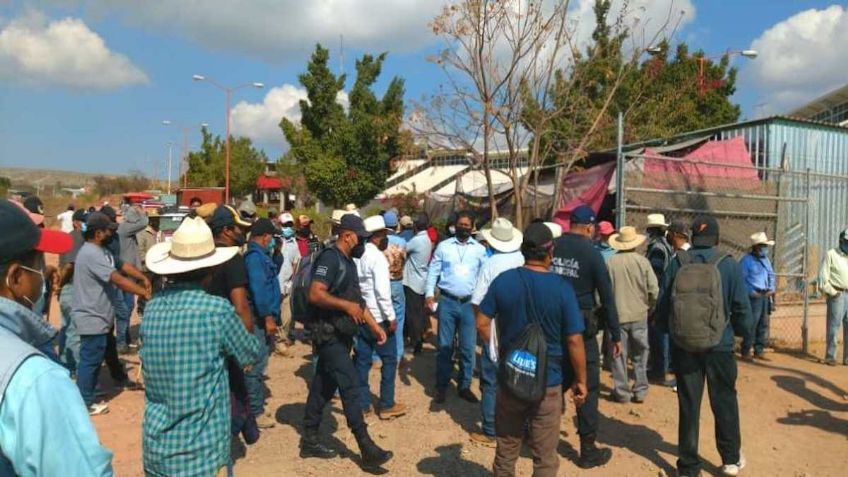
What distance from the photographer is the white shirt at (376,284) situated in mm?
5691

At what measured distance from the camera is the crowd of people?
1716 millimetres

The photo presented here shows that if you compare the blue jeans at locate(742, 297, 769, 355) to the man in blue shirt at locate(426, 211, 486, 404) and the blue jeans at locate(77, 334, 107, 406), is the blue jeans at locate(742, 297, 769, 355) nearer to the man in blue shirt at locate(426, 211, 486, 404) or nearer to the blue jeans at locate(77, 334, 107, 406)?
the man in blue shirt at locate(426, 211, 486, 404)

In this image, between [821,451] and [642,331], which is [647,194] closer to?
[642,331]

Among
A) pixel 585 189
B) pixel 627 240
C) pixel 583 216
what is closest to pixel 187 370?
pixel 583 216

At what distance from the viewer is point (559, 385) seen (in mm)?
3811

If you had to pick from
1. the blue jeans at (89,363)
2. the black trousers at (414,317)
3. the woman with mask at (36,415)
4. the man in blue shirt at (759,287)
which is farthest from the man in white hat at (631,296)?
the woman with mask at (36,415)

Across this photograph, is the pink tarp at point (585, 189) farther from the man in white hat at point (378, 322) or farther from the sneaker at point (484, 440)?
the sneaker at point (484, 440)

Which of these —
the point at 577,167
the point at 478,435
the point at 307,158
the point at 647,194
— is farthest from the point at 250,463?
the point at 307,158

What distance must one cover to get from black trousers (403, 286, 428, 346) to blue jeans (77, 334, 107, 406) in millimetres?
3415

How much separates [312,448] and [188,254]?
2543 millimetres

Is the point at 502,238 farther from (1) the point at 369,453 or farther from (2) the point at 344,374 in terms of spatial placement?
(1) the point at 369,453

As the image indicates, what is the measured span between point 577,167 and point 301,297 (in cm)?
926

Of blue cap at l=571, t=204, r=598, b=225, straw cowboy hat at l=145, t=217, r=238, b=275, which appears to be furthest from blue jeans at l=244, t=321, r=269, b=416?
blue cap at l=571, t=204, r=598, b=225

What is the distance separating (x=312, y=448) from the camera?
16.5 ft
